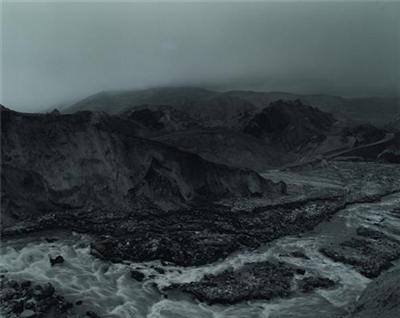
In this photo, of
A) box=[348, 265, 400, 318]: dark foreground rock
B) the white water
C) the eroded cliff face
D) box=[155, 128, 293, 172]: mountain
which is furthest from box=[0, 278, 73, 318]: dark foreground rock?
box=[155, 128, 293, 172]: mountain

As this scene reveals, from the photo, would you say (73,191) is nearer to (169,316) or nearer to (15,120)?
(15,120)

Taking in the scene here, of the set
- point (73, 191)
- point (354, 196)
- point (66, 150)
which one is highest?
point (66, 150)

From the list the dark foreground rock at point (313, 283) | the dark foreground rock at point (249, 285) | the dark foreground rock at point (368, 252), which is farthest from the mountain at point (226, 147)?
the dark foreground rock at point (313, 283)

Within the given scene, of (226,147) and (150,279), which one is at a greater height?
(226,147)

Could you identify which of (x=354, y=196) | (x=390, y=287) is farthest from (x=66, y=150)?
(x=354, y=196)

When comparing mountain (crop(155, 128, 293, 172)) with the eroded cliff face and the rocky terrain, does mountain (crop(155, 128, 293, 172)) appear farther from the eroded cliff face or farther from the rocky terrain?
the eroded cliff face

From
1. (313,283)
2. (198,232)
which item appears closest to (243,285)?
(313,283)

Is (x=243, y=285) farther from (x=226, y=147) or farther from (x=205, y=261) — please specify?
(x=226, y=147)
